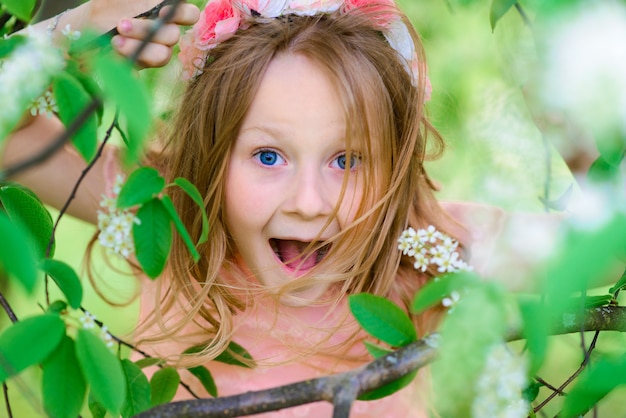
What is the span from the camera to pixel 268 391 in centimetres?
73

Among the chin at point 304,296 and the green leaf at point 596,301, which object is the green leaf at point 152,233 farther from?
the chin at point 304,296

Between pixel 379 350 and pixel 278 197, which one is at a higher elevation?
pixel 379 350

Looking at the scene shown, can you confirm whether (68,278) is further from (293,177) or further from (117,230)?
(293,177)

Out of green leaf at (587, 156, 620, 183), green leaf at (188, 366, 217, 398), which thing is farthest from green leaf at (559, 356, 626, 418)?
green leaf at (188, 366, 217, 398)

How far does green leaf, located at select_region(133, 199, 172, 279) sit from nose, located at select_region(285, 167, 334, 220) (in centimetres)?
44

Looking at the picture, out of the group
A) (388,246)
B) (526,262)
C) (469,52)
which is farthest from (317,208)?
(469,52)

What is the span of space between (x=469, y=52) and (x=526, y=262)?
56.7 inches

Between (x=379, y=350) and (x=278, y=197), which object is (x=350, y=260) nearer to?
(x=278, y=197)

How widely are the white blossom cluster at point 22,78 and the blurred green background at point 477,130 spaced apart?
1.23ft

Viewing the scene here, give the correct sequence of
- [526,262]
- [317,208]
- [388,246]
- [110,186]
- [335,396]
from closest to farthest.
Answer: [335,396] → [317,208] → [526,262] → [388,246] → [110,186]

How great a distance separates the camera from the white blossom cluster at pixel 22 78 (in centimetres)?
72

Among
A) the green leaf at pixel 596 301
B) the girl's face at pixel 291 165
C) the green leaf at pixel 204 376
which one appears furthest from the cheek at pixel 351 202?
the green leaf at pixel 596 301

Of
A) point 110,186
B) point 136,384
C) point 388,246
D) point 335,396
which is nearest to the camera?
point 335,396

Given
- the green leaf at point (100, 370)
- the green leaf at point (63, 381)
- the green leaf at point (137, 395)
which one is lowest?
the green leaf at point (137, 395)
